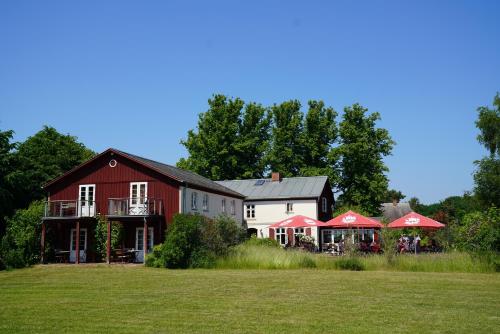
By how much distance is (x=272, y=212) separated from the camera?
42.9 metres

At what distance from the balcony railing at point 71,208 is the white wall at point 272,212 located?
16.1 meters

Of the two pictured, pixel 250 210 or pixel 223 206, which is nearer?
pixel 223 206

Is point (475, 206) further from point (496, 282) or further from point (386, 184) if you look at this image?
point (496, 282)

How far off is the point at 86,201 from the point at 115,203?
1.74 m

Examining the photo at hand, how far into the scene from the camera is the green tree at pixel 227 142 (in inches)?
2078

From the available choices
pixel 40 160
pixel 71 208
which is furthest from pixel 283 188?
pixel 40 160

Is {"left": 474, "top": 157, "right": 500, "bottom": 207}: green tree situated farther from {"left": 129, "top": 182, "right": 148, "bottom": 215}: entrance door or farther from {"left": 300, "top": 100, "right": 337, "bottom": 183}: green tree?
{"left": 129, "top": 182, "right": 148, "bottom": 215}: entrance door

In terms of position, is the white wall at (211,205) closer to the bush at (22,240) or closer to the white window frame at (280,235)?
the white window frame at (280,235)

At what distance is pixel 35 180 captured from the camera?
1478 inches

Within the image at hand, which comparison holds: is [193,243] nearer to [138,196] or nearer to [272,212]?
[138,196]

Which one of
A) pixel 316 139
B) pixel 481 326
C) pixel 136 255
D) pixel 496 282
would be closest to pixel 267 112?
pixel 316 139

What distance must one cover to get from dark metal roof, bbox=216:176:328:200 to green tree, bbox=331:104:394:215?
602 cm

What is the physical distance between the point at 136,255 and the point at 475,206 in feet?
110

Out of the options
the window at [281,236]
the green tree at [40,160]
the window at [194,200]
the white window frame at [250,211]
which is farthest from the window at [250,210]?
the green tree at [40,160]
